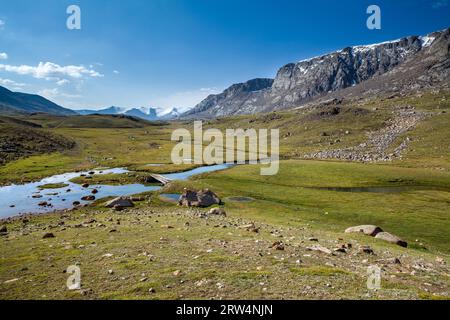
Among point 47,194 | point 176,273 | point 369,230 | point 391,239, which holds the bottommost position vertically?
point 47,194

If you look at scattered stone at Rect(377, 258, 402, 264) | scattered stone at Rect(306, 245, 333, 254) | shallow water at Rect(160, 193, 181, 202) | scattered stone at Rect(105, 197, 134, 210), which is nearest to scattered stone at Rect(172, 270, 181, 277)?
Result: scattered stone at Rect(306, 245, 333, 254)

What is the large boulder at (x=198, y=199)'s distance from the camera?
5198cm

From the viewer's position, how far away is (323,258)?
73.4ft

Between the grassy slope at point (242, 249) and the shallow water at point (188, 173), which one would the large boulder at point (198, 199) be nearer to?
the grassy slope at point (242, 249)

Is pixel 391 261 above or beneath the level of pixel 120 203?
above

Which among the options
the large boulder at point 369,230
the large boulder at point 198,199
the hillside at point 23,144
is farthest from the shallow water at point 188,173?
the hillside at point 23,144

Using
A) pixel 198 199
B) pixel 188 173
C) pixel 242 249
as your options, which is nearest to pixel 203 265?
pixel 242 249

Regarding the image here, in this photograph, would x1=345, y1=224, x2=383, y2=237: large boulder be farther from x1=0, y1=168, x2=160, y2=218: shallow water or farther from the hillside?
the hillside

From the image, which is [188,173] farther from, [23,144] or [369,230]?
[23,144]

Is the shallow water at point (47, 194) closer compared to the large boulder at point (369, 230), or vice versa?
the large boulder at point (369, 230)

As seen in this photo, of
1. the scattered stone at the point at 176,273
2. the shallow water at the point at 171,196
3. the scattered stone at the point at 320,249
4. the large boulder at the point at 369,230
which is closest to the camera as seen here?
the scattered stone at the point at 176,273

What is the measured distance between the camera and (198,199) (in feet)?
173
